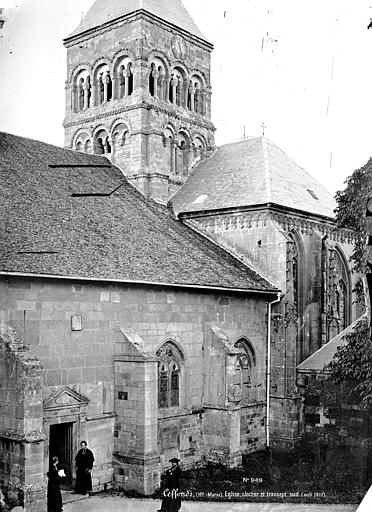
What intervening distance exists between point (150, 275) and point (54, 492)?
258 inches

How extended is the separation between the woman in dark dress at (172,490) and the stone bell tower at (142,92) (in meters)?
12.6

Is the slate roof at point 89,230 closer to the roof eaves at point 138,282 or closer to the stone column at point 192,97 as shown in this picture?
the roof eaves at point 138,282

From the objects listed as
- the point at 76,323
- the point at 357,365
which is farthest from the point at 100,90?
the point at 357,365

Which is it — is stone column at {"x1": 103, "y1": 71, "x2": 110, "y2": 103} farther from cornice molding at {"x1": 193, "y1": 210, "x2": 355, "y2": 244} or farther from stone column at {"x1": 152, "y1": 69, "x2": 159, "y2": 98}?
cornice molding at {"x1": 193, "y1": 210, "x2": 355, "y2": 244}

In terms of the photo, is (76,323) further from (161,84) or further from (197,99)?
(197,99)

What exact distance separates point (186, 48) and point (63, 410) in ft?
54.1

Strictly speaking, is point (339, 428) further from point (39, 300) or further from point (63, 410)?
point (39, 300)

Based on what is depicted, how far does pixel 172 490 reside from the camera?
15.2m

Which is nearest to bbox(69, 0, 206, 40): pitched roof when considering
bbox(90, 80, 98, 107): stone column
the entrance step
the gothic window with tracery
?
bbox(90, 80, 98, 107): stone column

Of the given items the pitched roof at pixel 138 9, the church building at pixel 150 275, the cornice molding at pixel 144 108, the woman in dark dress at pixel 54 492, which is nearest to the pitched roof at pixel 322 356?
the church building at pixel 150 275

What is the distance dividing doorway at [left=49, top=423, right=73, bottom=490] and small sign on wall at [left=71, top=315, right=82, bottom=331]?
7.96ft

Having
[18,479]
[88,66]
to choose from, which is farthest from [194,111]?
[18,479]

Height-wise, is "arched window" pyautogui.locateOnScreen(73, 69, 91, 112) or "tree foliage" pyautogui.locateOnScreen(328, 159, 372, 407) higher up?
"arched window" pyautogui.locateOnScreen(73, 69, 91, 112)

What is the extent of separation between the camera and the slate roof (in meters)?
16.7
